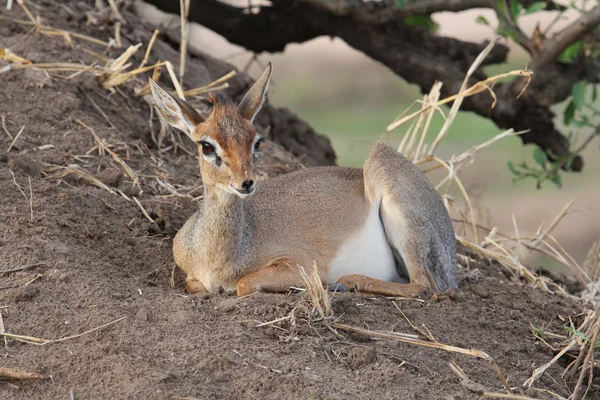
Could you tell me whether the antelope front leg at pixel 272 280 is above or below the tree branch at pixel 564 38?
below

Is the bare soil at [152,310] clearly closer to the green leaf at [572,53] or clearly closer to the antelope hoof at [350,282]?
the antelope hoof at [350,282]

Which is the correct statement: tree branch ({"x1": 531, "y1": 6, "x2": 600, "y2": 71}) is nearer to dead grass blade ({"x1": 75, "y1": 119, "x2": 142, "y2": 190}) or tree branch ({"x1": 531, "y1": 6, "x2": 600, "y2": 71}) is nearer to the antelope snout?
the antelope snout

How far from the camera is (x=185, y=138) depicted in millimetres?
8984

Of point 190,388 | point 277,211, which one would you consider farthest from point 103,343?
point 277,211

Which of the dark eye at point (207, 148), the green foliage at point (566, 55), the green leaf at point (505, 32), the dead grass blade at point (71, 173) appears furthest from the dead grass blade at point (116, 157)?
the green leaf at point (505, 32)

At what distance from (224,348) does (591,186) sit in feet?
49.8

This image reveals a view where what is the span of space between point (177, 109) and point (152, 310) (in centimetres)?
151

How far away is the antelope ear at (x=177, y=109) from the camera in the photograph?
250 inches

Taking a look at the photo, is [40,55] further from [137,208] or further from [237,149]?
[237,149]

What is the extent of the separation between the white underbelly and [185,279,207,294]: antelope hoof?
1.06 meters

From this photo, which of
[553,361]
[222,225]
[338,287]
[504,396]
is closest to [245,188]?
[222,225]

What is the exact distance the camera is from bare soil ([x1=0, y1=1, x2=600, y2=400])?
16.6 feet

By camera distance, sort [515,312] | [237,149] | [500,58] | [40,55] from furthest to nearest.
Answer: [500,58] < [40,55] < [515,312] < [237,149]

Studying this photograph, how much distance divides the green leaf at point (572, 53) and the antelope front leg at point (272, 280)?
4062 millimetres
